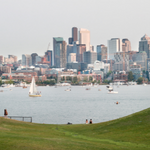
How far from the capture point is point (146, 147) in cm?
2477

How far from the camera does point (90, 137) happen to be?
3000 cm

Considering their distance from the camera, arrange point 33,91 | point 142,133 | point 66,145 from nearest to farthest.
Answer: point 66,145 < point 142,133 < point 33,91

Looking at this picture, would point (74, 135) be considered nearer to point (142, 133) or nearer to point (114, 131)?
point (114, 131)

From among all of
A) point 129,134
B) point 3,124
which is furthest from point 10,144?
point 3,124

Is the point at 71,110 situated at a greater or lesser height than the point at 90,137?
lesser

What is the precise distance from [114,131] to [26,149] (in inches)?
434

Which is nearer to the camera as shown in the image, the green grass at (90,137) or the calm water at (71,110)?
the green grass at (90,137)

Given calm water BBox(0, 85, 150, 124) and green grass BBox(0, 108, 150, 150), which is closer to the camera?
green grass BBox(0, 108, 150, 150)

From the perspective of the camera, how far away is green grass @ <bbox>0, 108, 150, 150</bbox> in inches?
912

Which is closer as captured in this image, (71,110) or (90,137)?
(90,137)

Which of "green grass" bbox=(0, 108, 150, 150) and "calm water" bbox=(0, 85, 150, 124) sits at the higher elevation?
"green grass" bbox=(0, 108, 150, 150)

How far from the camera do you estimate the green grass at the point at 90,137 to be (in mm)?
23156

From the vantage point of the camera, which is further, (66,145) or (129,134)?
(129,134)

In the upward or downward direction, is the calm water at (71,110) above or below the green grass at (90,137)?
below
